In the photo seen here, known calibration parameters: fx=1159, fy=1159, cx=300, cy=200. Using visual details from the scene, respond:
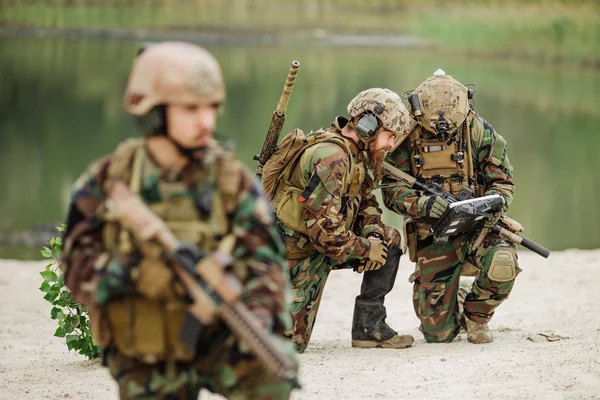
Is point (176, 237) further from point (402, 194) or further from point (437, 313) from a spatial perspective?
point (437, 313)

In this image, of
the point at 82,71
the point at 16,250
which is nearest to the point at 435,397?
the point at 16,250

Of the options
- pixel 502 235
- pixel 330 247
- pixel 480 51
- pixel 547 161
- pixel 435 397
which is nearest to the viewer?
pixel 435 397

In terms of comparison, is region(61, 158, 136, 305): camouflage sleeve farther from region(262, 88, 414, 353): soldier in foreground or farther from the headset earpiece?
region(262, 88, 414, 353): soldier in foreground

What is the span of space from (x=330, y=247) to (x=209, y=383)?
2.77m

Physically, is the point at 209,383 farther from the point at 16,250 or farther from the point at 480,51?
the point at 480,51

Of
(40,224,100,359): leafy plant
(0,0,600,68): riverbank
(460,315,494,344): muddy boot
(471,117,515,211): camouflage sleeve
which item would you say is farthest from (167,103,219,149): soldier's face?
(0,0,600,68): riverbank

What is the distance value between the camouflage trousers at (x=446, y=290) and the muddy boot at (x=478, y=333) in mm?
38

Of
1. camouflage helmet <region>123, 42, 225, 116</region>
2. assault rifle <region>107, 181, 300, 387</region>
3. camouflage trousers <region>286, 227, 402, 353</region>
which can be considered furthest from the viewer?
camouflage trousers <region>286, 227, 402, 353</region>

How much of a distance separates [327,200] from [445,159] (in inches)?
40.9

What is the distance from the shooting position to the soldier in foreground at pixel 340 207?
6883mm

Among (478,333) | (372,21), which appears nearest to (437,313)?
(478,333)

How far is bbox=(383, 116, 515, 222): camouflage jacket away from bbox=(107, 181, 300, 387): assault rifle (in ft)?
11.7

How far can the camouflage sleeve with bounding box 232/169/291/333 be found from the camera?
4121mm

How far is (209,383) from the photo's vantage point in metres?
4.28
